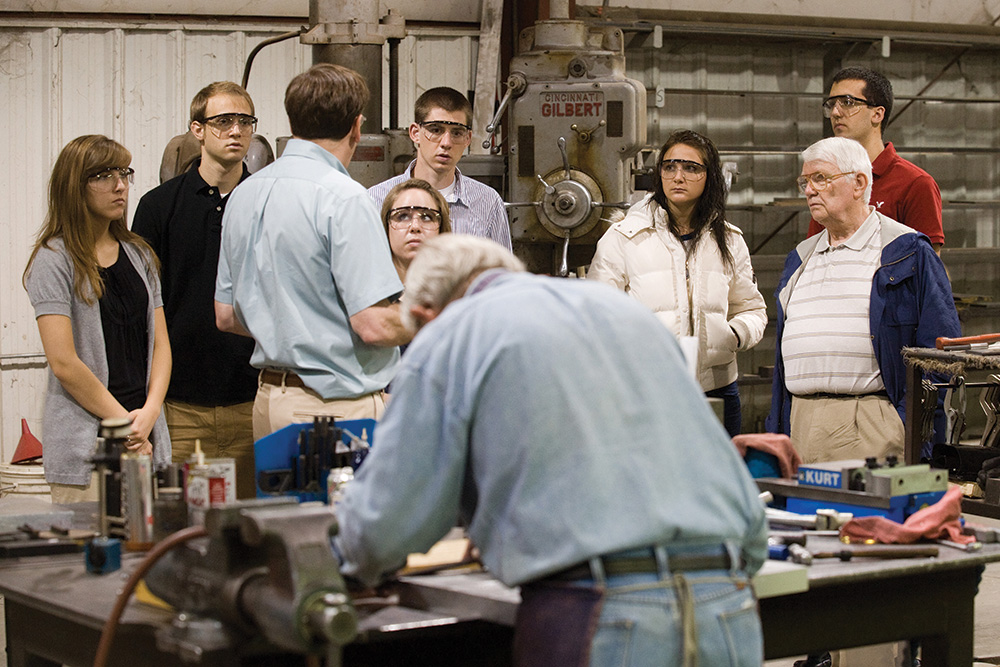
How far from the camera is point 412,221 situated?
2598 millimetres

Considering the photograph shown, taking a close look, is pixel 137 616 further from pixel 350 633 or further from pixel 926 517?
pixel 926 517

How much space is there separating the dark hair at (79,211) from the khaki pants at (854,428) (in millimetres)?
1694

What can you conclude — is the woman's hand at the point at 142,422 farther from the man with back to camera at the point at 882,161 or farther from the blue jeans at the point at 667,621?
the man with back to camera at the point at 882,161

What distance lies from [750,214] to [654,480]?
557cm

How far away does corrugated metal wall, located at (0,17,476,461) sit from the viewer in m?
5.42

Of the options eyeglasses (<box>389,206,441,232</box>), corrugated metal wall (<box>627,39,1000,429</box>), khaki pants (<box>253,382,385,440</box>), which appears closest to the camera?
khaki pants (<box>253,382,385,440</box>)

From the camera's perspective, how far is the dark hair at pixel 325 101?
2.25m

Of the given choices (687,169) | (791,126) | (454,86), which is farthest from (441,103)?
(791,126)

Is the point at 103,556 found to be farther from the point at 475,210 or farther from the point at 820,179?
the point at 820,179

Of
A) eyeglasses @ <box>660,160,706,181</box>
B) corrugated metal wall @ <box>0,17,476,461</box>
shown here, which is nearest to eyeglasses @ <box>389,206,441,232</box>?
eyeglasses @ <box>660,160,706,181</box>

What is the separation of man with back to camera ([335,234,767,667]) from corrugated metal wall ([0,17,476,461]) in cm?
459

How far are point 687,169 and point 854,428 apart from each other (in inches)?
30.2

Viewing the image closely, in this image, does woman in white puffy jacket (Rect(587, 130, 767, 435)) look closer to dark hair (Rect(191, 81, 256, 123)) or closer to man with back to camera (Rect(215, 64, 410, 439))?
man with back to camera (Rect(215, 64, 410, 439))

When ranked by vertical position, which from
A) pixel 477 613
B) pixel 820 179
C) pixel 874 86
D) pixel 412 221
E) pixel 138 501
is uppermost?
pixel 874 86
